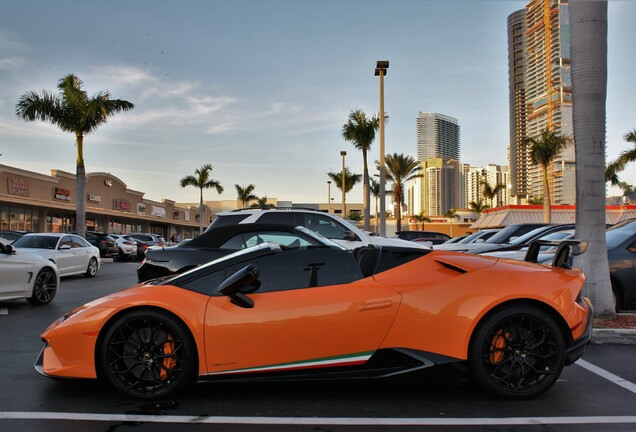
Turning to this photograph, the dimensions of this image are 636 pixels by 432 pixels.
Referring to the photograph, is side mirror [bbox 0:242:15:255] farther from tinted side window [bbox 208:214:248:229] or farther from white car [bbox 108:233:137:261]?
white car [bbox 108:233:137:261]

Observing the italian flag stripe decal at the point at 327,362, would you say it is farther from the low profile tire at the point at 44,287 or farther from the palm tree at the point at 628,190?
the palm tree at the point at 628,190

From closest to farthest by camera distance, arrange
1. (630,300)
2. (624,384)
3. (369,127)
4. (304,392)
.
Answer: (304,392), (624,384), (630,300), (369,127)

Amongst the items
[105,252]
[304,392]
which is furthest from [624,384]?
[105,252]

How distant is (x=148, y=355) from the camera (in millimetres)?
4082

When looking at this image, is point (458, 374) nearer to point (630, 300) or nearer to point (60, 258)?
point (630, 300)

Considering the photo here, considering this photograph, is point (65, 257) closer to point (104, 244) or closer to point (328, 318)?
point (104, 244)

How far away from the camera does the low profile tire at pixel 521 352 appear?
160 inches

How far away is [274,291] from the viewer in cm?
407

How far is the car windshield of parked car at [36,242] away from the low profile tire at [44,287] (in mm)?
5354

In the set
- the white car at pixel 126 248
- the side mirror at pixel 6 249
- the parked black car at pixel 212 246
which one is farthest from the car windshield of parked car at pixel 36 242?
the white car at pixel 126 248

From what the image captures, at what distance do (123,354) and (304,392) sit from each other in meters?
1.48

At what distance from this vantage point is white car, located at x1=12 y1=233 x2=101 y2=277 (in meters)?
14.3

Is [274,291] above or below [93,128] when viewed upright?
below

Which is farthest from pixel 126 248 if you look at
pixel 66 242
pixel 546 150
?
pixel 546 150
